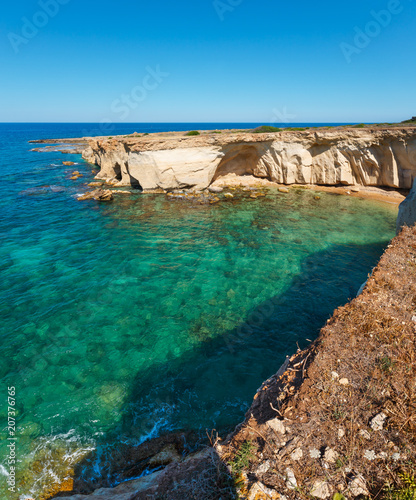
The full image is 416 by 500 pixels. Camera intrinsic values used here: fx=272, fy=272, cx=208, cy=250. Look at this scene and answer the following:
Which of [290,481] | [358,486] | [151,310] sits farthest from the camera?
[151,310]

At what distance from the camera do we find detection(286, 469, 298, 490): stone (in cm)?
382

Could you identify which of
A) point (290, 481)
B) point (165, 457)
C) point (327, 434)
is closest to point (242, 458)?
point (290, 481)

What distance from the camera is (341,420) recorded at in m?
4.51

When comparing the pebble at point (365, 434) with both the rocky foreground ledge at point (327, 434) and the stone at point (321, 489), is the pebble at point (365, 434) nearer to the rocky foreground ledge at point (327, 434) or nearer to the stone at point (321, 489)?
the rocky foreground ledge at point (327, 434)

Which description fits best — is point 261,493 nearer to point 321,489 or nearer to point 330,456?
point 321,489

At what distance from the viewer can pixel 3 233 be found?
2078cm

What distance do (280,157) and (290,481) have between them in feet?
107

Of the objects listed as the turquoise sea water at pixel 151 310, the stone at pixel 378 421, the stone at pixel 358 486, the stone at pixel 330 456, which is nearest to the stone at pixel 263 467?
the stone at pixel 330 456

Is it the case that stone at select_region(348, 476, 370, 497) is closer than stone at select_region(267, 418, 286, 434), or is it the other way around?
stone at select_region(348, 476, 370, 497)

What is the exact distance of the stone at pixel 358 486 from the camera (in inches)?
143

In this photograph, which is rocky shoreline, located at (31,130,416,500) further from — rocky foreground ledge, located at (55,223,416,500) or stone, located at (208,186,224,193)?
stone, located at (208,186,224,193)

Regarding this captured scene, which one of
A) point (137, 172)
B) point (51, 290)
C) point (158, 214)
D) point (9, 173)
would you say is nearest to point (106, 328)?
point (51, 290)

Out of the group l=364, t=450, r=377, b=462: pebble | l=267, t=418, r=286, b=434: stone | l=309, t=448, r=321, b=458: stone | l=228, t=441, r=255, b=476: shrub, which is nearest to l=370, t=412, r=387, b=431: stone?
l=364, t=450, r=377, b=462: pebble

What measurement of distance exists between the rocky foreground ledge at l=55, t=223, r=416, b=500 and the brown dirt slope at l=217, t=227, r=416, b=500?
1cm
